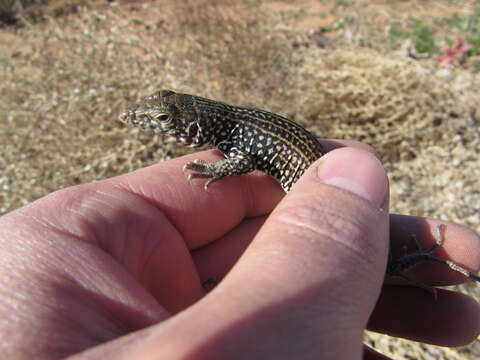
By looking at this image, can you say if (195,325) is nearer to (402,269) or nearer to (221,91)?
(402,269)

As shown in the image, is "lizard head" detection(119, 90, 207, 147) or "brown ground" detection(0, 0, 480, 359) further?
"brown ground" detection(0, 0, 480, 359)

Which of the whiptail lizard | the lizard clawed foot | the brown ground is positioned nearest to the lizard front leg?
the whiptail lizard

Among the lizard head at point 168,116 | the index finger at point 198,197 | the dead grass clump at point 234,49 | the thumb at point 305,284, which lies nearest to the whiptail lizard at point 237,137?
the lizard head at point 168,116

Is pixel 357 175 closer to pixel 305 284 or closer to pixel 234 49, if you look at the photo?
pixel 305 284

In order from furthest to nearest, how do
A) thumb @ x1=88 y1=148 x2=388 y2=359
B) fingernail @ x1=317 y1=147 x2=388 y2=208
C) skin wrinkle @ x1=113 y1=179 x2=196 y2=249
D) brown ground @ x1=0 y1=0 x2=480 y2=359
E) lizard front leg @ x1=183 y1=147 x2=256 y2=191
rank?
brown ground @ x1=0 y1=0 x2=480 y2=359, lizard front leg @ x1=183 y1=147 x2=256 y2=191, skin wrinkle @ x1=113 y1=179 x2=196 y2=249, fingernail @ x1=317 y1=147 x2=388 y2=208, thumb @ x1=88 y1=148 x2=388 y2=359

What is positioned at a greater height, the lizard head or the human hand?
the lizard head

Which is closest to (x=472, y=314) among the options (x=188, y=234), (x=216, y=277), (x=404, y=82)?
(x=216, y=277)

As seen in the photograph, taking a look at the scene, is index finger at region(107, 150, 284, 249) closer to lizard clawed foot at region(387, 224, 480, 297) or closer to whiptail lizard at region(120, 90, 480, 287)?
whiptail lizard at region(120, 90, 480, 287)

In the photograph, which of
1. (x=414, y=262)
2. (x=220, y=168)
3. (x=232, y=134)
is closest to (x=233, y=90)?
(x=232, y=134)
